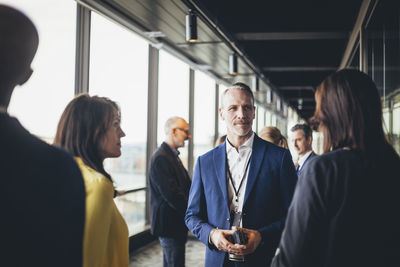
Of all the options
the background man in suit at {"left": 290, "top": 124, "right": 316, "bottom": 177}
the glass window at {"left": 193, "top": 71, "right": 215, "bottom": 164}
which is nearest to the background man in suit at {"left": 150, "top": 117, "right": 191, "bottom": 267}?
the background man in suit at {"left": 290, "top": 124, "right": 316, "bottom": 177}

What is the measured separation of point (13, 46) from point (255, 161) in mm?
1465

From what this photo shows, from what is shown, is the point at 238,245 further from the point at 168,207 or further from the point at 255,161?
the point at 168,207

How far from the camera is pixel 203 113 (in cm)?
918

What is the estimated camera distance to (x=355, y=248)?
1.12 m

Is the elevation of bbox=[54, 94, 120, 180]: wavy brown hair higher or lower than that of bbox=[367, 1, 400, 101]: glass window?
lower

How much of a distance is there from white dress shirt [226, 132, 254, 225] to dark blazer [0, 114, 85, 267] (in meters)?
1.28

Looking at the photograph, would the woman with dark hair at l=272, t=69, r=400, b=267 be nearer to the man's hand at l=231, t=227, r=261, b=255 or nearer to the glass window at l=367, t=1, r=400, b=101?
the man's hand at l=231, t=227, r=261, b=255

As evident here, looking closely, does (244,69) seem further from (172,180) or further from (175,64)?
(172,180)

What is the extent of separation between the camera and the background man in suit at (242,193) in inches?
75.1

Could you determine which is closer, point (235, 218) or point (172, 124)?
point (235, 218)

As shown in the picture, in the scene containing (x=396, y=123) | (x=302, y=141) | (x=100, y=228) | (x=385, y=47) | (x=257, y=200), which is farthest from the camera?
(x=302, y=141)

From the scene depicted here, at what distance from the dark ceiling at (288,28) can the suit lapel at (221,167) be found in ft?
7.82

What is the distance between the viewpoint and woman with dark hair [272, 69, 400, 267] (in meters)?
1.11

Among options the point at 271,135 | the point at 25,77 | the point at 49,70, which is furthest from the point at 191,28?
the point at 25,77
